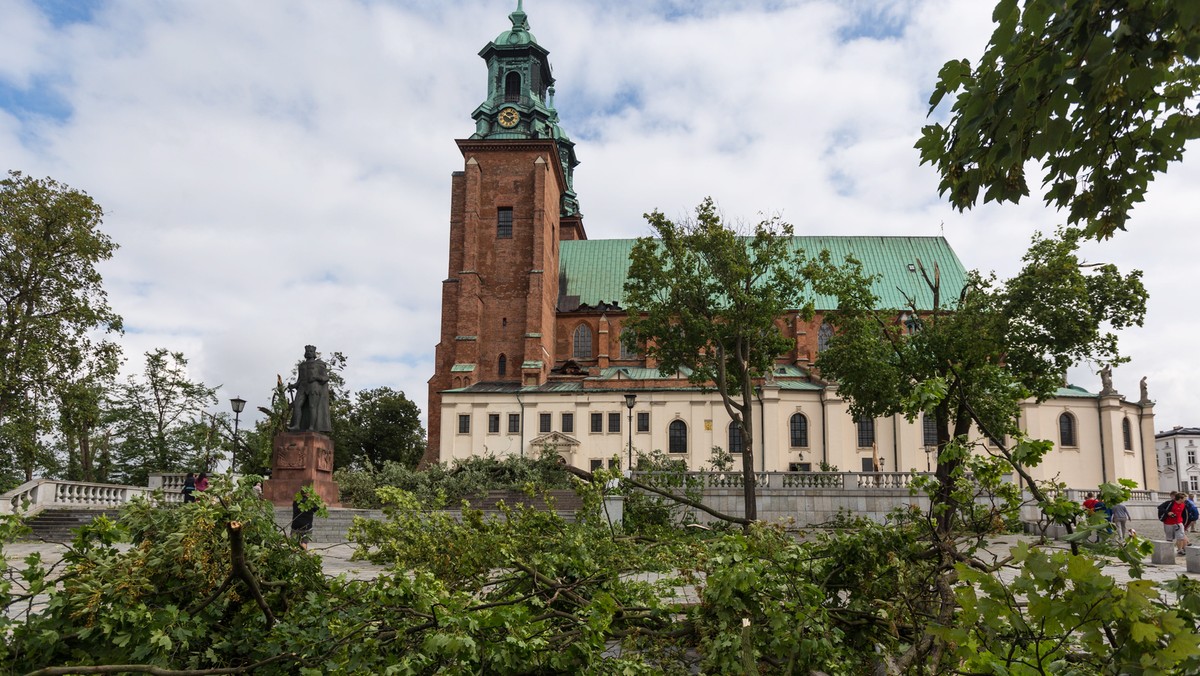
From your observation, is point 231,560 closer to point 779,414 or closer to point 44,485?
point 44,485

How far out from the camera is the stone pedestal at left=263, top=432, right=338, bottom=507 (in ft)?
77.9

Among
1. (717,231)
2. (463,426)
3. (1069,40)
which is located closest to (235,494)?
(1069,40)

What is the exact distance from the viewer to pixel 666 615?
14.4 ft

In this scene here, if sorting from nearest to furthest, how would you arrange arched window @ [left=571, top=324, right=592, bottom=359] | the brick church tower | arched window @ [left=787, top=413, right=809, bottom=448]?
arched window @ [left=787, top=413, right=809, bottom=448], the brick church tower, arched window @ [left=571, top=324, right=592, bottom=359]

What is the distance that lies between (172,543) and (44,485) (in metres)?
26.7

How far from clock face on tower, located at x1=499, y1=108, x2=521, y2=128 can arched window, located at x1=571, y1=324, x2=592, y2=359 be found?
14.5 metres

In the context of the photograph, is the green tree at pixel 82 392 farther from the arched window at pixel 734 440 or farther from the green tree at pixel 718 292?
the arched window at pixel 734 440

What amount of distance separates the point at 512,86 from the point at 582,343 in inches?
725

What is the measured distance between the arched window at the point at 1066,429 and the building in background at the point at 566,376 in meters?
0.11

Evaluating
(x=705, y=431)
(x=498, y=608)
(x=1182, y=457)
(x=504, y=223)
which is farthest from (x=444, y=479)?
(x=1182, y=457)

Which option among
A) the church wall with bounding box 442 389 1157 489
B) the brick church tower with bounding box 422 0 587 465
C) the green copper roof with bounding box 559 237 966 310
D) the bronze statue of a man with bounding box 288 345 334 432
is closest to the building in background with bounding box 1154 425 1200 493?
the green copper roof with bounding box 559 237 966 310

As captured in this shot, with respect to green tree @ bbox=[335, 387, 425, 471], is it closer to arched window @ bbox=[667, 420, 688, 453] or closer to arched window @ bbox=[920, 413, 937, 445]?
arched window @ bbox=[667, 420, 688, 453]

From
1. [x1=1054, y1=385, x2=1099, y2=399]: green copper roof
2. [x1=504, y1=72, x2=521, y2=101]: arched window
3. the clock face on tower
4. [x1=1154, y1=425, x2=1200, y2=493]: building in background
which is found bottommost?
Answer: [x1=1154, y1=425, x2=1200, y2=493]: building in background

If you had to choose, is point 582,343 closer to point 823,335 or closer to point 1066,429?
point 823,335
